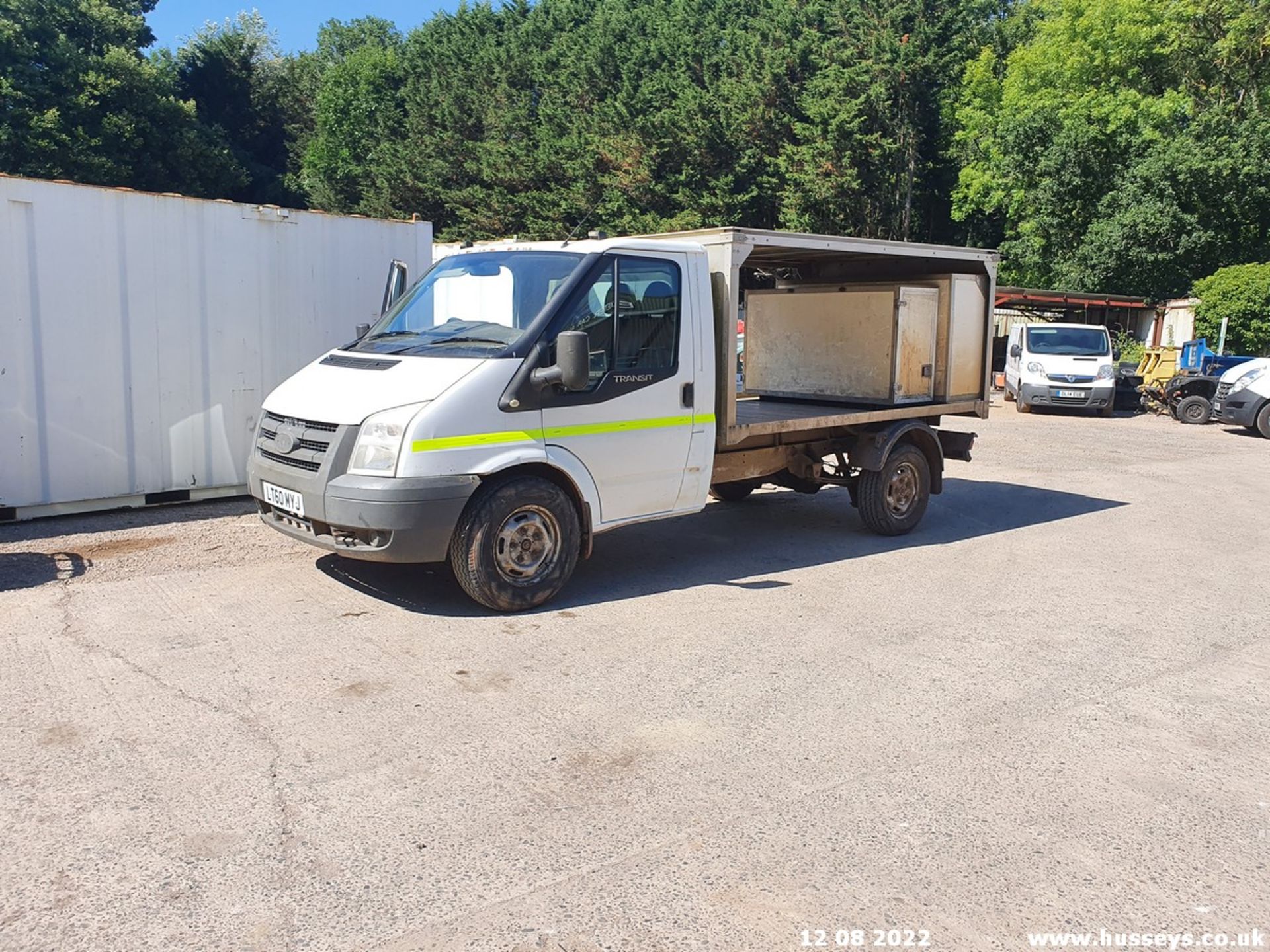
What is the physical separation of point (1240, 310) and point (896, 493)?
74.4ft

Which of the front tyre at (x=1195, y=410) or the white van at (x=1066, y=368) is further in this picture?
the white van at (x=1066, y=368)

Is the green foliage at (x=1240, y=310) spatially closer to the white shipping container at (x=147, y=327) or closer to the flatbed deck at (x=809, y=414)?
the flatbed deck at (x=809, y=414)

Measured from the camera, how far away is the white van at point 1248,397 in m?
17.4

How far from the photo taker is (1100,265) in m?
31.3

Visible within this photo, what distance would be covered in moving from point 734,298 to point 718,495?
3.52m

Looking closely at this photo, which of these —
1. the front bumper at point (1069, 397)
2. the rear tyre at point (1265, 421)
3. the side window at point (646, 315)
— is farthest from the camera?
the front bumper at point (1069, 397)

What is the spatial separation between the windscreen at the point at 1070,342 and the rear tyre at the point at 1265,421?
12.4 feet

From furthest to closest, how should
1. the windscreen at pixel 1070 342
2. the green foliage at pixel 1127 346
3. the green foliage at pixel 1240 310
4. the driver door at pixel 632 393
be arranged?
the green foliage at pixel 1127 346
the green foliage at pixel 1240 310
the windscreen at pixel 1070 342
the driver door at pixel 632 393

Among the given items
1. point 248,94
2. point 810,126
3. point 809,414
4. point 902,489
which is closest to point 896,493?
point 902,489

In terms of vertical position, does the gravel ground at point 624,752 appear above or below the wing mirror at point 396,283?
below

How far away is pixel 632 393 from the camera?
21.8 ft

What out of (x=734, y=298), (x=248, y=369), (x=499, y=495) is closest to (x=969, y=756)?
(x=499, y=495)

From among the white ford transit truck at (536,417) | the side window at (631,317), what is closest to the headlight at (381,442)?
the white ford transit truck at (536,417)

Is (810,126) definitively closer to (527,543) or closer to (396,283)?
(396,283)
